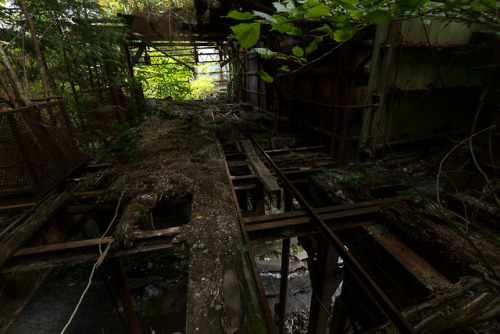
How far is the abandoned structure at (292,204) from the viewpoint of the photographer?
2457 millimetres

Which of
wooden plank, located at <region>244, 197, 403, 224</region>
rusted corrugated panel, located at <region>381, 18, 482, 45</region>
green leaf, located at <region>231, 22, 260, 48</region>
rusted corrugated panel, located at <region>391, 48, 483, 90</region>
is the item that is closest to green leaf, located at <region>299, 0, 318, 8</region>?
green leaf, located at <region>231, 22, 260, 48</region>

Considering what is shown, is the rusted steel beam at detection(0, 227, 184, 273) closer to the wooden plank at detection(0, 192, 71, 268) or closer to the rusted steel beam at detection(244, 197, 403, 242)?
the wooden plank at detection(0, 192, 71, 268)

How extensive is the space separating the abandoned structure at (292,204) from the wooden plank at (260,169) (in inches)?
2.1

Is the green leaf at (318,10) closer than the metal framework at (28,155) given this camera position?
Yes

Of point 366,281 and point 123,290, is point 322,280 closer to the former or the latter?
point 366,281

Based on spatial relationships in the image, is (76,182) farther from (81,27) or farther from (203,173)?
(81,27)

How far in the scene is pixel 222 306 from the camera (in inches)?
82.7

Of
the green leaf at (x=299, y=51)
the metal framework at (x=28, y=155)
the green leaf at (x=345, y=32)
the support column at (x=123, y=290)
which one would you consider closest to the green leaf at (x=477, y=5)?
the green leaf at (x=345, y=32)

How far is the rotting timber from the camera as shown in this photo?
7.07ft

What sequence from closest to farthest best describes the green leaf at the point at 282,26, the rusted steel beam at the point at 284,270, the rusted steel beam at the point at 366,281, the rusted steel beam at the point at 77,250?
the green leaf at the point at 282,26
the rusted steel beam at the point at 366,281
the rusted steel beam at the point at 77,250
the rusted steel beam at the point at 284,270

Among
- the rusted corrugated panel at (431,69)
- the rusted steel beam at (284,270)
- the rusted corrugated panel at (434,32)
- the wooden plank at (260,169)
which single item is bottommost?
the rusted steel beam at (284,270)

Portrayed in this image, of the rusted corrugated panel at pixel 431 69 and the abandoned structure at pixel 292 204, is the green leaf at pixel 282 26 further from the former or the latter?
the rusted corrugated panel at pixel 431 69

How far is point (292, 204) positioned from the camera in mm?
5125

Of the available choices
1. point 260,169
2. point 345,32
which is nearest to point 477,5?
point 345,32
